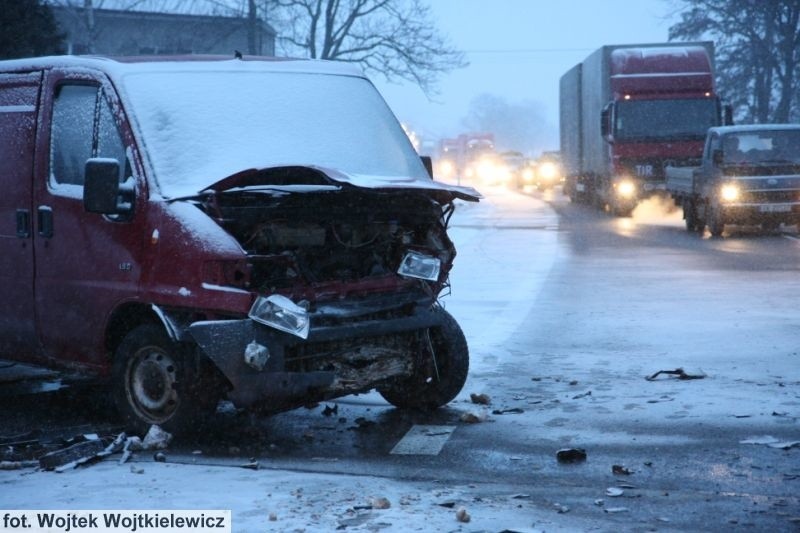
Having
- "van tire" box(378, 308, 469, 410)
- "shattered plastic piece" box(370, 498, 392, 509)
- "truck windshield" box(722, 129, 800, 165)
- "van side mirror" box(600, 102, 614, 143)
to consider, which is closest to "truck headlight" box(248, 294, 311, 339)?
"van tire" box(378, 308, 469, 410)

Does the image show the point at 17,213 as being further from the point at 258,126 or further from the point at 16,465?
the point at 16,465

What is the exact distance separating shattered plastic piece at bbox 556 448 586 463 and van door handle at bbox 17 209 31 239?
351 centimetres

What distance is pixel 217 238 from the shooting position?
22.7ft

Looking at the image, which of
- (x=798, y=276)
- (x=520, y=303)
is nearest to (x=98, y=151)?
(x=520, y=303)

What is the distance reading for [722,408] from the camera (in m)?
8.02

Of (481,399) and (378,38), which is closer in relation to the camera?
(481,399)

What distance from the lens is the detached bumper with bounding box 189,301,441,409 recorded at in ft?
22.3

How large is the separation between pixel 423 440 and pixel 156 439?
1.44 metres

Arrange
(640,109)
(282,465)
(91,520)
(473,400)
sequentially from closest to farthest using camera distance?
(91,520) → (282,465) → (473,400) → (640,109)

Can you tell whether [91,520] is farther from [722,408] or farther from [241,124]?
[722,408]

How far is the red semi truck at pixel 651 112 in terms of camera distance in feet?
105

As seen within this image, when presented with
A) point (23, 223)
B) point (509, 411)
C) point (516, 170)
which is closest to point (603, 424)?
point (509, 411)

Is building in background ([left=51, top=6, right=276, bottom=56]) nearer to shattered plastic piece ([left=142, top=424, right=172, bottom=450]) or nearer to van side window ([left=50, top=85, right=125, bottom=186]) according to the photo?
van side window ([left=50, top=85, right=125, bottom=186])

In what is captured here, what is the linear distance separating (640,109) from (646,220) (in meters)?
2.87
